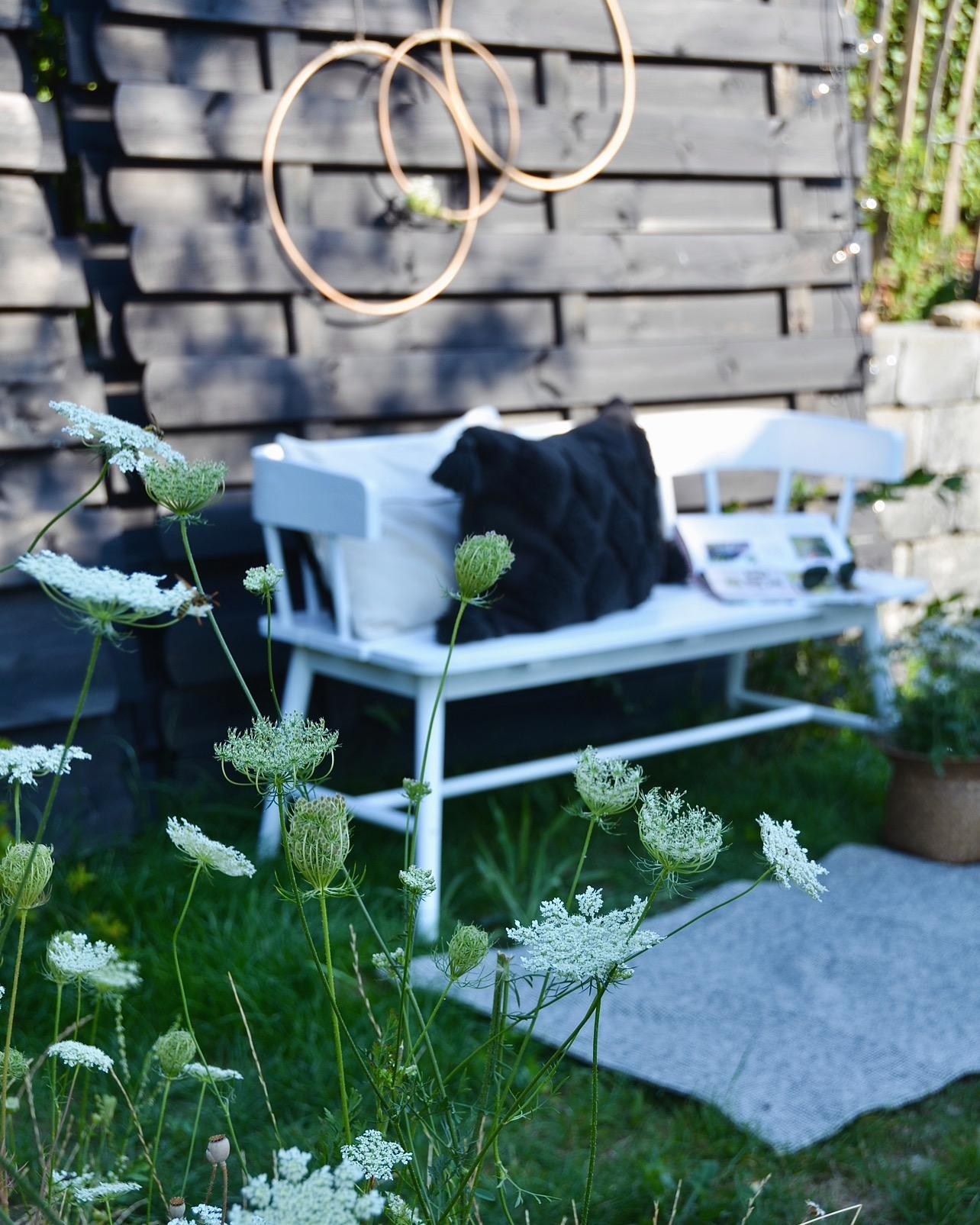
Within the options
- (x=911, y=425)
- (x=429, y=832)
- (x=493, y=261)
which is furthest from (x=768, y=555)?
(x=911, y=425)

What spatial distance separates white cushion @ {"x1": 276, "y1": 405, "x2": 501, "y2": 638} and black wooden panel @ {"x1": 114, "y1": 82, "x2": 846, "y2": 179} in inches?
26.3

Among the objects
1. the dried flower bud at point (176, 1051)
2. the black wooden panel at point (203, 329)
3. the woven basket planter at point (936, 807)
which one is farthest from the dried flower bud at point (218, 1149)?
the woven basket planter at point (936, 807)

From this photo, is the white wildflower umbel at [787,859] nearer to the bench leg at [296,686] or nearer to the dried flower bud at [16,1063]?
the dried flower bud at [16,1063]

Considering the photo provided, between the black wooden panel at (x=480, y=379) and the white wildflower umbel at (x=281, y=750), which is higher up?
the white wildflower umbel at (x=281, y=750)

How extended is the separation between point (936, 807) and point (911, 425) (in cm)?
177

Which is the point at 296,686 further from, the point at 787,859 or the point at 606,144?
the point at 787,859

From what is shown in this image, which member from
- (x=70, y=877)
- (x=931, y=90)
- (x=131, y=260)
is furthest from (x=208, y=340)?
(x=931, y=90)

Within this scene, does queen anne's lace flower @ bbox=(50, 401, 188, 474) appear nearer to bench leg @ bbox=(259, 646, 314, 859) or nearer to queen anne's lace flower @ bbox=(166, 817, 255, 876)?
queen anne's lace flower @ bbox=(166, 817, 255, 876)

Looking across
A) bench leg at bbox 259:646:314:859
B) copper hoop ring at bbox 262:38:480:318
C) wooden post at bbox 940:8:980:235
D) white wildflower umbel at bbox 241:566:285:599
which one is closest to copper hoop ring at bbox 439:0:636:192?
copper hoop ring at bbox 262:38:480:318

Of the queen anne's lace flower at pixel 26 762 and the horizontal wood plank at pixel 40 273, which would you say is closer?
the queen anne's lace flower at pixel 26 762

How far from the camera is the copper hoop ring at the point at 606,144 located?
320 centimetres

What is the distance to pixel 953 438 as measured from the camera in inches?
176

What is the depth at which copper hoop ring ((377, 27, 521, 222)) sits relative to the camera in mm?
3080

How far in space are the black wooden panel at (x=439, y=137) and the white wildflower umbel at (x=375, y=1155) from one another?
2.49 m
